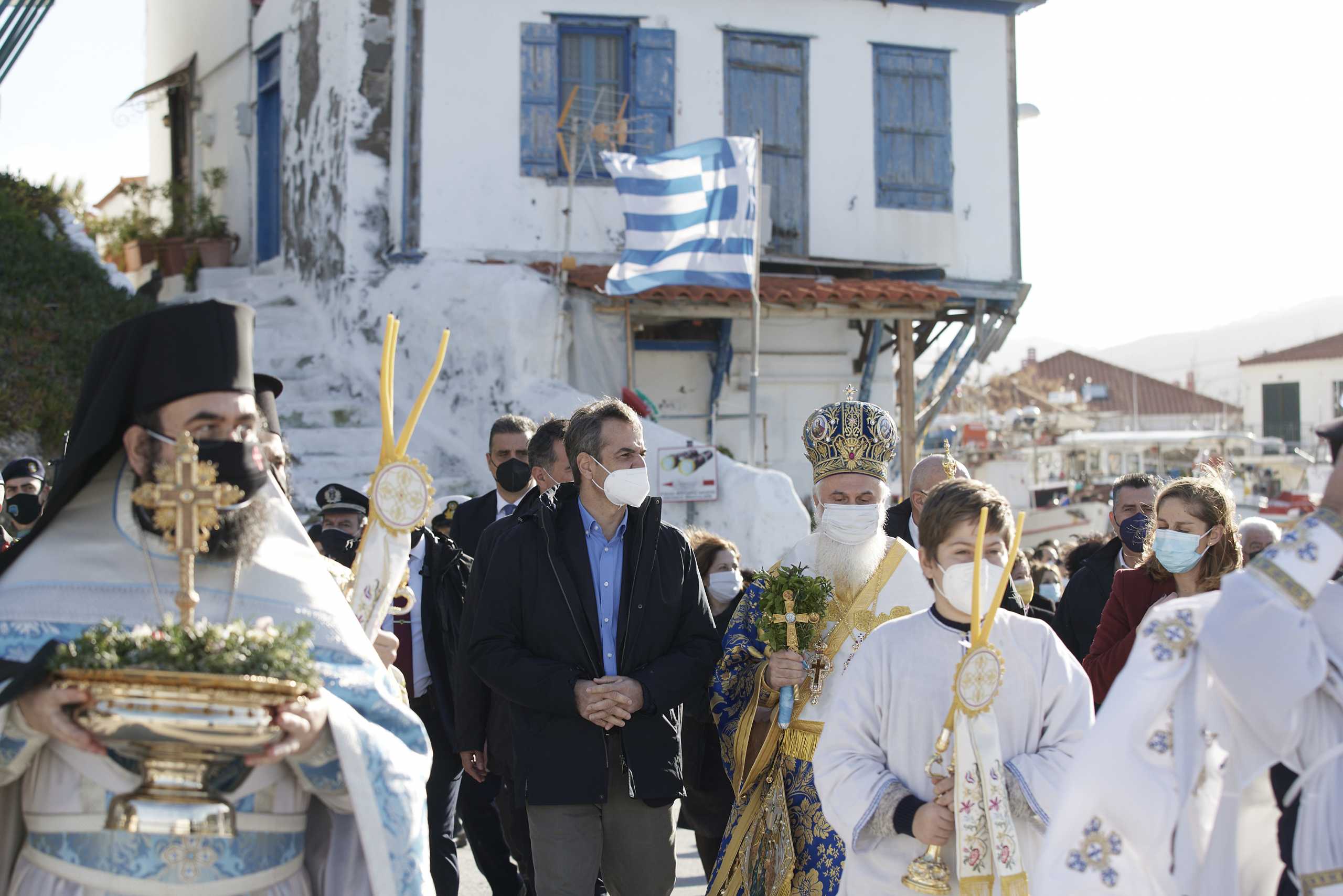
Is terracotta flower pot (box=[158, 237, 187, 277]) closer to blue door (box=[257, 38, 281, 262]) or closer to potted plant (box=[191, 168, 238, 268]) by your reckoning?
potted plant (box=[191, 168, 238, 268])

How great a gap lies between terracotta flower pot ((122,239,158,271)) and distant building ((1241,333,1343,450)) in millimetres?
52031

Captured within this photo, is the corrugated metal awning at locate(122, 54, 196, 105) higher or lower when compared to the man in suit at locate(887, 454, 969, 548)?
higher

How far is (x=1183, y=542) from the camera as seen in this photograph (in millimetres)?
4930

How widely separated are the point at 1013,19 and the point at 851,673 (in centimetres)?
1465

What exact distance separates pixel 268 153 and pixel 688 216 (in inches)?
252

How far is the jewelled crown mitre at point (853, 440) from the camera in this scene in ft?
16.9

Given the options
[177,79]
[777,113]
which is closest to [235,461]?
[777,113]

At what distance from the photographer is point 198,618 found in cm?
310

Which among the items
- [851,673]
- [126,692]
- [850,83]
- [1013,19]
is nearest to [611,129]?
[850,83]

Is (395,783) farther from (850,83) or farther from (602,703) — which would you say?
(850,83)

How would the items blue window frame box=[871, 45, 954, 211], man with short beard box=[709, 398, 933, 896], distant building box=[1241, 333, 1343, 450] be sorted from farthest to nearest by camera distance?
distant building box=[1241, 333, 1343, 450]
blue window frame box=[871, 45, 954, 211]
man with short beard box=[709, 398, 933, 896]

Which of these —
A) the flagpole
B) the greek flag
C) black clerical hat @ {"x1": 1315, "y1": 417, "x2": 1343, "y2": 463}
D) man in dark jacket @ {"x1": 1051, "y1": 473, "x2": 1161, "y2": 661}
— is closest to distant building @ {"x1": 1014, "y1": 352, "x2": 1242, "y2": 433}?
the flagpole

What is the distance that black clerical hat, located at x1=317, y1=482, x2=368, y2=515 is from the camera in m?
6.62

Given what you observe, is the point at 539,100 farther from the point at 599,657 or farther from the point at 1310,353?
the point at 1310,353
